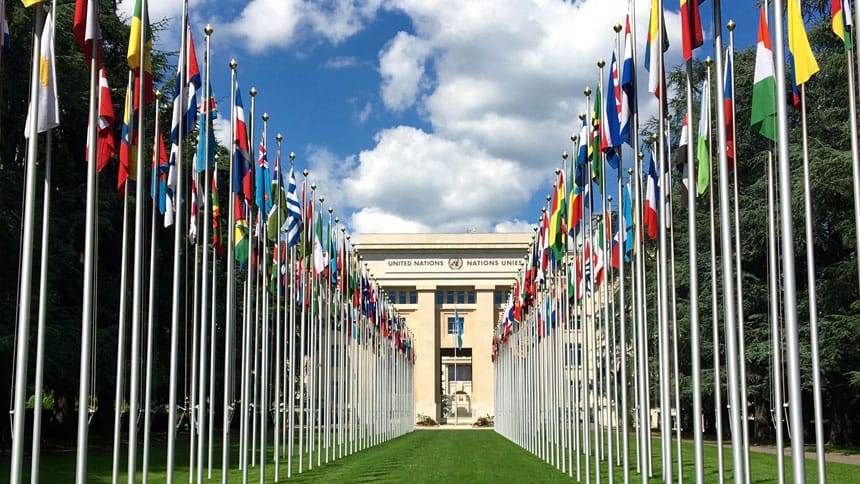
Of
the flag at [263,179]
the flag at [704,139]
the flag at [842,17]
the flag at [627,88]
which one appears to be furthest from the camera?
the flag at [263,179]

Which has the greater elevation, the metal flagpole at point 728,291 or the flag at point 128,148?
the flag at point 128,148

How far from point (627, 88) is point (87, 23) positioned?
9360mm

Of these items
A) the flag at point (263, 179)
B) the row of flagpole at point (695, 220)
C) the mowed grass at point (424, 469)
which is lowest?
the mowed grass at point (424, 469)

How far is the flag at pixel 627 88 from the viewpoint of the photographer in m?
18.7

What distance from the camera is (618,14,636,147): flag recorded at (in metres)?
18.7

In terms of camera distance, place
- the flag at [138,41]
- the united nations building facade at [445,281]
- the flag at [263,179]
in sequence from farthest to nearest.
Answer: the united nations building facade at [445,281], the flag at [263,179], the flag at [138,41]

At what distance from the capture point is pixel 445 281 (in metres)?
101

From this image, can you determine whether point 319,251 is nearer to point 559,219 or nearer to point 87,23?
point 559,219

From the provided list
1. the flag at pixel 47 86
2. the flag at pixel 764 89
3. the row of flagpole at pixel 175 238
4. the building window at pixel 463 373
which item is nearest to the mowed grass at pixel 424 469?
the row of flagpole at pixel 175 238

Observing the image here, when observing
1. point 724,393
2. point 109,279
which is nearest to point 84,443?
point 109,279

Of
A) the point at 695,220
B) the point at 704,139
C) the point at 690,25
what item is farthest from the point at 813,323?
the point at 704,139

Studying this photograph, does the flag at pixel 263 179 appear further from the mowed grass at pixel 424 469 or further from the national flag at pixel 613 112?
the national flag at pixel 613 112

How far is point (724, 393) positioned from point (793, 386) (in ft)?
116

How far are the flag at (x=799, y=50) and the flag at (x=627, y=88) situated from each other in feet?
15.5
